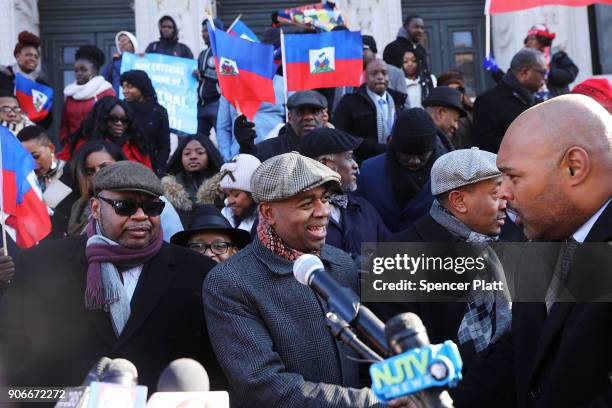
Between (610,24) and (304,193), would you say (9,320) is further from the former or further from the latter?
(610,24)

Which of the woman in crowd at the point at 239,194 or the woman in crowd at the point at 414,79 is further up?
the woman in crowd at the point at 414,79

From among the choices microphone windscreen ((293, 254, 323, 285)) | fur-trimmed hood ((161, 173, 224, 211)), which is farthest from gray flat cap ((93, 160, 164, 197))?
microphone windscreen ((293, 254, 323, 285))

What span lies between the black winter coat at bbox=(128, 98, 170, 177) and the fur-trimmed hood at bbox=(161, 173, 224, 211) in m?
2.08

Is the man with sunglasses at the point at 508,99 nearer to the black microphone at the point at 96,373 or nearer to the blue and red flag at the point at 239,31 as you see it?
the blue and red flag at the point at 239,31

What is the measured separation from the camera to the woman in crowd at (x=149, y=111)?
10320 millimetres

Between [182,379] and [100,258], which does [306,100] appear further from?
[182,379]

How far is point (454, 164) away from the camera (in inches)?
219


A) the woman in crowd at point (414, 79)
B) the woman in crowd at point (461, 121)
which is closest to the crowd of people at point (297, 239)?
the woman in crowd at point (461, 121)

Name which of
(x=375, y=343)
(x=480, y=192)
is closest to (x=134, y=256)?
(x=480, y=192)

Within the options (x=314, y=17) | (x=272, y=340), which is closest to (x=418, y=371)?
(x=272, y=340)

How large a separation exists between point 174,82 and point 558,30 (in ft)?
21.3

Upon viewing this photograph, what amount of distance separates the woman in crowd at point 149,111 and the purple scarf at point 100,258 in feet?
15.5

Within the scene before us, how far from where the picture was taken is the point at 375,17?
15281 mm

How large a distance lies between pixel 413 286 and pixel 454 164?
0.77 meters
